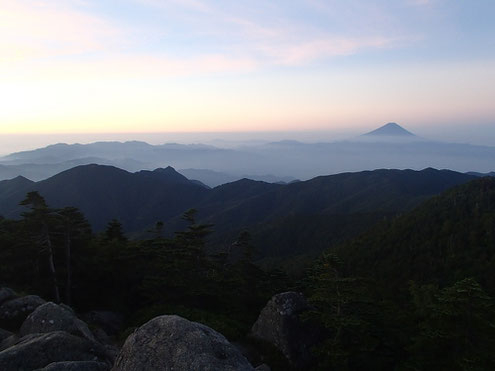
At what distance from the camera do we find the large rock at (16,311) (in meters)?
17.2

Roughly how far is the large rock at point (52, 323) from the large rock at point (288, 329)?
10.1m

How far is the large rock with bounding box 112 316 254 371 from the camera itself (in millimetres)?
8297

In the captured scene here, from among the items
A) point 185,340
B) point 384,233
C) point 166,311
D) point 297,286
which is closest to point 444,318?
point 185,340

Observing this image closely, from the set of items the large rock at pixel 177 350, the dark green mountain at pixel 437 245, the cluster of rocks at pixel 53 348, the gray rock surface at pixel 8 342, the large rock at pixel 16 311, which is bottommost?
the dark green mountain at pixel 437 245

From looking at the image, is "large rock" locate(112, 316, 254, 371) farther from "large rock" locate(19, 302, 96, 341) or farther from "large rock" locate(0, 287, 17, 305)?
"large rock" locate(0, 287, 17, 305)

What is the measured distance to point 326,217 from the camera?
15688 centimetres

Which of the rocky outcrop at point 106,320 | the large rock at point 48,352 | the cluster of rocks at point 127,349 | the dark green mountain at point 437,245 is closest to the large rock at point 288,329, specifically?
the cluster of rocks at point 127,349

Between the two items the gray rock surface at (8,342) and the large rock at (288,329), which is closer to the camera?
the gray rock surface at (8,342)

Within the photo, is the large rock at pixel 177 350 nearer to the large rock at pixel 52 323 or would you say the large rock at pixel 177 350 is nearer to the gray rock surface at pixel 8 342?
the large rock at pixel 52 323

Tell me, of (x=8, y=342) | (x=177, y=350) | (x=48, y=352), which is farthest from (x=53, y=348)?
(x=8, y=342)

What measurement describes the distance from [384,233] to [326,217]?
3316 inches

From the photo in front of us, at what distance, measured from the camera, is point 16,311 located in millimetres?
17594

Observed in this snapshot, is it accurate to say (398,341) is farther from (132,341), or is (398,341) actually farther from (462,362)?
(132,341)

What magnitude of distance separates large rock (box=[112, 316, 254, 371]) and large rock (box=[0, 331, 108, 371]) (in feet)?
8.04
